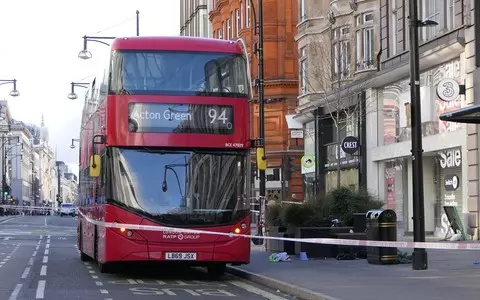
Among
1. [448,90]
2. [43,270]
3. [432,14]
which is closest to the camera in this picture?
[43,270]

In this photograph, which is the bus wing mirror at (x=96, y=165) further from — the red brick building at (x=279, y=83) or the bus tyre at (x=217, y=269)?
the red brick building at (x=279, y=83)

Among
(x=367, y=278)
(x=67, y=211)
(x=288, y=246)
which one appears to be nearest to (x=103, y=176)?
(x=367, y=278)

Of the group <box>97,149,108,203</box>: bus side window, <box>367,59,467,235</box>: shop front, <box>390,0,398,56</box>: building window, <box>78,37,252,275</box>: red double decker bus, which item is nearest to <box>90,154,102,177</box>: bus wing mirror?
<box>97,149,108,203</box>: bus side window

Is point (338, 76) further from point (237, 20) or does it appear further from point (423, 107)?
point (237, 20)

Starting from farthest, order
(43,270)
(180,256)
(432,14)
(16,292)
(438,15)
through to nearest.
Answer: (432,14) → (438,15) → (43,270) → (180,256) → (16,292)

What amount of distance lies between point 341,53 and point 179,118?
20368mm

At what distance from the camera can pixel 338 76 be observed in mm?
36406

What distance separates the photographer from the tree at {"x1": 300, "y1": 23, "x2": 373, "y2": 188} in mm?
36688

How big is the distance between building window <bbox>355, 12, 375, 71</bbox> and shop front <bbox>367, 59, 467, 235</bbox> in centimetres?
142

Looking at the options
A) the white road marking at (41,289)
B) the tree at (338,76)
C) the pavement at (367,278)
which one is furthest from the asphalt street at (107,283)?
the tree at (338,76)

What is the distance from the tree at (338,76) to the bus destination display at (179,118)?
17641mm

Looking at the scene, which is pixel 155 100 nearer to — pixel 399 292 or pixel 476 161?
pixel 399 292

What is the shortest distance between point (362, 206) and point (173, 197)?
790cm

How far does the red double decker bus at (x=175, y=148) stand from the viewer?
17859mm
